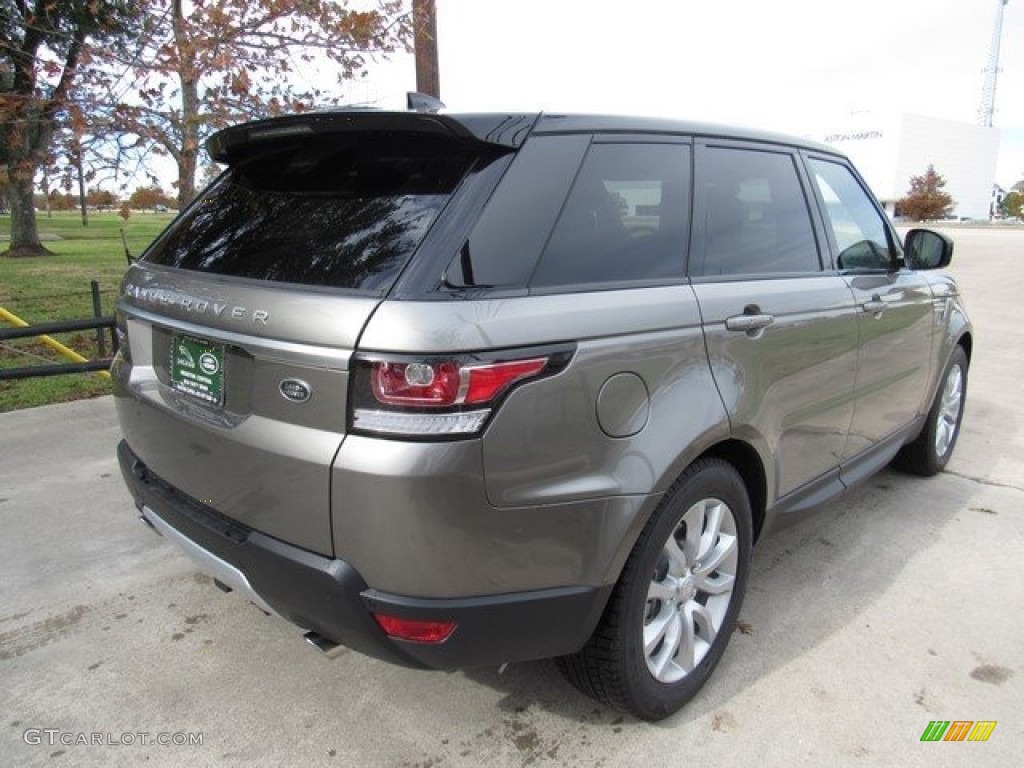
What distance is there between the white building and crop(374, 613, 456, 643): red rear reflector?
3957 inches

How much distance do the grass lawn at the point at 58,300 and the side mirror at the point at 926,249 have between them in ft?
13.9

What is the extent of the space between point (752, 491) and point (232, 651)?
78.7 inches

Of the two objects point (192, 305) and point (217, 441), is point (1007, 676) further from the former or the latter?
point (192, 305)

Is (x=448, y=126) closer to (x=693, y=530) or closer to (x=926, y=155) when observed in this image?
(x=693, y=530)

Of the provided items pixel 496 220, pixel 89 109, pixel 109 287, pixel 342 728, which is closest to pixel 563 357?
pixel 496 220

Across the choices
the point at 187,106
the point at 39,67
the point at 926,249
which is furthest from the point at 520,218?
the point at 39,67

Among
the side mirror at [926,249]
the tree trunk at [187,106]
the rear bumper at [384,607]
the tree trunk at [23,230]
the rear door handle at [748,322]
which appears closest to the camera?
the rear bumper at [384,607]

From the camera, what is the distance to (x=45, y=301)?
11477 mm

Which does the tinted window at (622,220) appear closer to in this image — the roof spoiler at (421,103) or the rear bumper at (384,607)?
the roof spoiler at (421,103)

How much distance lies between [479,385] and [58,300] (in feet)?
39.8

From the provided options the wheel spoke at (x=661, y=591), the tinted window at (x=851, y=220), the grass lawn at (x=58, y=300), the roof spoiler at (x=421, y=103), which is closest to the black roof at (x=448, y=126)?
the roof spoiler at (x=421, y=103)

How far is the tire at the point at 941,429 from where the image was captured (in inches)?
175

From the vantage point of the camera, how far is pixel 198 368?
2.23 meters

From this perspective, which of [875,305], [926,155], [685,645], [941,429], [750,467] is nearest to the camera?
[685,645]
